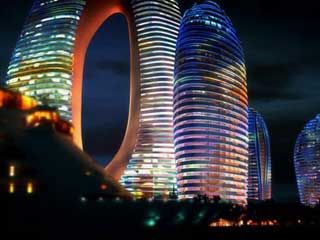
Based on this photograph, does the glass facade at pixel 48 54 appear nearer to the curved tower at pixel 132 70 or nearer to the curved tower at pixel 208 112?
the curved tower at pixel 132 70

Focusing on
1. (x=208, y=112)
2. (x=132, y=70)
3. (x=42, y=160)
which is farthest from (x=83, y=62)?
(x=42, y=160)

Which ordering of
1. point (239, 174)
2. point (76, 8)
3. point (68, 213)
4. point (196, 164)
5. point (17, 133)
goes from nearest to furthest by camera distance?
point (68, 213) → point (17, 133) → point (196, 164) → point (239, 174) → point (76, 8)

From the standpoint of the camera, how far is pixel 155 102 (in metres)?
140

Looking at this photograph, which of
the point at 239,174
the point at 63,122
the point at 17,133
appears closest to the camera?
the point at 17,133

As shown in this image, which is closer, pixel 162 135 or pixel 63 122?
pixel 63 122

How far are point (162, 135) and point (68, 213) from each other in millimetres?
82874

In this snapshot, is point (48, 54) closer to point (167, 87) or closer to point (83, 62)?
point (83, 62)

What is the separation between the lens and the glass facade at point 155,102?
13475 cm

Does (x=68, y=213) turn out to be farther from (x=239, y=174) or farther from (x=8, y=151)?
(x=239, y=174)

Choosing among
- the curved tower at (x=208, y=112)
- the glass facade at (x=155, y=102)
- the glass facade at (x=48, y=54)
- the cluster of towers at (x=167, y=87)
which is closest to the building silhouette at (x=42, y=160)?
the cluster of towers at (x=167, y=87)

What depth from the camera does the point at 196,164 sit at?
398 feet

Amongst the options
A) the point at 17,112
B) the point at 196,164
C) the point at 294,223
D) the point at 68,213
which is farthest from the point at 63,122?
the point at 294,223

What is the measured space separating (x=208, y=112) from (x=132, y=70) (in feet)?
115

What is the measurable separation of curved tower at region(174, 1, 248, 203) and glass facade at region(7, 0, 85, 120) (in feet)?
97.8
